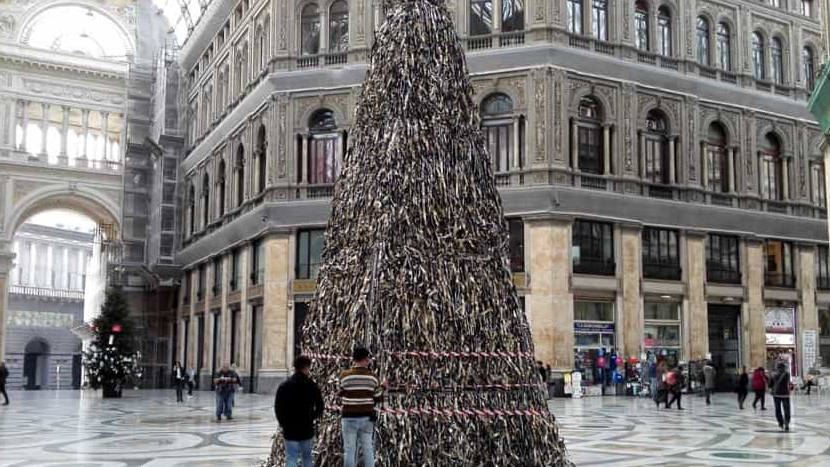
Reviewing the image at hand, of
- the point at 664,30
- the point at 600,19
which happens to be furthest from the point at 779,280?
the point at 600,19

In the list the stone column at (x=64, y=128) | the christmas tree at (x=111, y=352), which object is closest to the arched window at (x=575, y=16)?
the christmas tree at (x=111, y=352)

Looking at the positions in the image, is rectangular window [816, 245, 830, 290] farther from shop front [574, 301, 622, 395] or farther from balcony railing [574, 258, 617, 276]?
shop front [574, 301, 622, 395]

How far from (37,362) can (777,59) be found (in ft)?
181

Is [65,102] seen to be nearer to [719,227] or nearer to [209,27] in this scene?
[209,27]

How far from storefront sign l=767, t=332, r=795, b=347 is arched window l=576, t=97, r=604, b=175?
1037 cm

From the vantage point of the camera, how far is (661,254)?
3506cm

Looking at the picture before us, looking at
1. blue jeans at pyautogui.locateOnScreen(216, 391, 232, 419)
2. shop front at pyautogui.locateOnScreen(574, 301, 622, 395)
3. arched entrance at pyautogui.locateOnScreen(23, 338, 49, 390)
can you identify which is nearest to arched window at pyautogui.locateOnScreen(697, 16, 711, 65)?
shop front at pyautogui.locateOnScreen(574, 301, 622, 395)

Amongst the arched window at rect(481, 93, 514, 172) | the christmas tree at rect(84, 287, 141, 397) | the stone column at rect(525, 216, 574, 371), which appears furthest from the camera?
the christmas tree at rect(84, 287, 141, 397)

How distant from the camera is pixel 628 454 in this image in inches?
524

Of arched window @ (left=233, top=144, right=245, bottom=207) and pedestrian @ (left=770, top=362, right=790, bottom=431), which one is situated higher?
arched window @ (left=233, top=144, right=245, bottom=207)

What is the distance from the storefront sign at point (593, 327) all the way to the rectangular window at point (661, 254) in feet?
8.36

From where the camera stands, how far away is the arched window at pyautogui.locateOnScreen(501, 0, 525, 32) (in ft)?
112

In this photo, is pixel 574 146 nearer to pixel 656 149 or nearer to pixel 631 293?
pixel 656 149

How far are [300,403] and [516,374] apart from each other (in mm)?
2191
